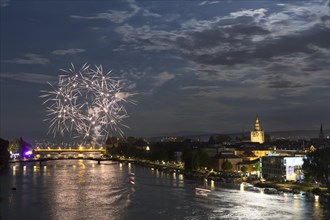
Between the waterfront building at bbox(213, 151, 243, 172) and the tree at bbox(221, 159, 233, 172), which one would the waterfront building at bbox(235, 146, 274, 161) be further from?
the tree at bbox(221, 159, 233, 172)

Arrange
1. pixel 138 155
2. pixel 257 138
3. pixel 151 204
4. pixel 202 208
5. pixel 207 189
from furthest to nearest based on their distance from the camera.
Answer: pixel 257 138, pixel 138 155, pixel 207 189, pixel 151 204, pixel 202 208

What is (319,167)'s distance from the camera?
24219 millimetres

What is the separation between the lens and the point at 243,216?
17938mm

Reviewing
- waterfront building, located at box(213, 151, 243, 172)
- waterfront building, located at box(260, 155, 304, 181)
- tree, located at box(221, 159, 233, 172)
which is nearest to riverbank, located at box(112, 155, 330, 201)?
waterfront building, located at box(260, 155, 304, 181)

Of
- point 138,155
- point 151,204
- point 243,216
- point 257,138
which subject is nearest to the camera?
point 243,216

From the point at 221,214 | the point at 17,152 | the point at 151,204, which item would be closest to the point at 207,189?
the point at 151,204

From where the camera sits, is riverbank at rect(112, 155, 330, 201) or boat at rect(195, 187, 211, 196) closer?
riverbank at rect(112, 155, 330, 201)

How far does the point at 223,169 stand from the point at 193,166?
8.09 ft

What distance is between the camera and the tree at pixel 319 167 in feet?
78.7

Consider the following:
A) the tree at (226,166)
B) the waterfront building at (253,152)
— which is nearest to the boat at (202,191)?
the tree at (226,166)

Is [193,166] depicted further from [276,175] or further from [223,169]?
[276,175]

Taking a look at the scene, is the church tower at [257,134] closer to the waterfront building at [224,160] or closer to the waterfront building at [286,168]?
the waterfront building at [224,160]

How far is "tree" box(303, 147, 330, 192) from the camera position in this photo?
24.0 metres

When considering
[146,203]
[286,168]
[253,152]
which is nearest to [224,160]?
[253,152]
